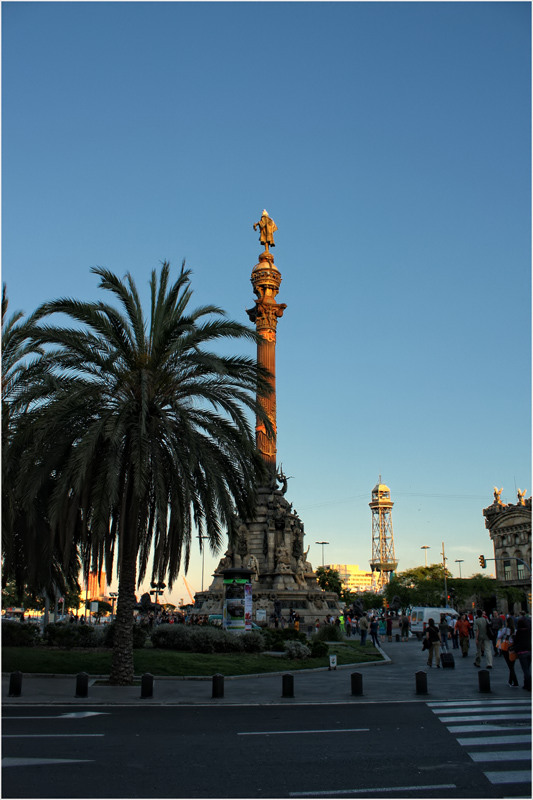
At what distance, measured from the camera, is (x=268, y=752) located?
1005 centimetres

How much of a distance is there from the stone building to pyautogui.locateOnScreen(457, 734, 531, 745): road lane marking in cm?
8572

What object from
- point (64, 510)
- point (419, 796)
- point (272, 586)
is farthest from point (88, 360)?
point (272, 586)

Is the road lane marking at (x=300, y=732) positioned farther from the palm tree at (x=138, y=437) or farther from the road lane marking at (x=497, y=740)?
the palm tree at (x=138, y=437)

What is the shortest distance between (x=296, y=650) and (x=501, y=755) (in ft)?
54.6

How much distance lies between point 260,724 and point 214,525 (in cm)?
729

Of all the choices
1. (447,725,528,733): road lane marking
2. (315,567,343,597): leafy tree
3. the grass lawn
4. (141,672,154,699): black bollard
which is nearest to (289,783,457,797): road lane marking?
(447,725,528,733): road lane marking

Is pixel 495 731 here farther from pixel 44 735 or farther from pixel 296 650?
pixel 296 650

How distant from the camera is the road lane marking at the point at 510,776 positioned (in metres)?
8.38

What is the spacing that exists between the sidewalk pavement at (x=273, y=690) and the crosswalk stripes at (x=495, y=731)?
4.83 ft

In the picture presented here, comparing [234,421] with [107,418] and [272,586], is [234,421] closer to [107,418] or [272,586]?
[107,418]

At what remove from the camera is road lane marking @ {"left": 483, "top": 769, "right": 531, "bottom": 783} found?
8383 millimetres

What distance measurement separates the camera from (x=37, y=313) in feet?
63.1

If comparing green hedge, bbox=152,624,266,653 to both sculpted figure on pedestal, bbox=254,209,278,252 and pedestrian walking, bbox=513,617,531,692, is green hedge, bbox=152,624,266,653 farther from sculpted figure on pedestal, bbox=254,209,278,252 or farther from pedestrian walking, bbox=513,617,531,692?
sculpted figure on pedestal, bbox=254,209,278,252

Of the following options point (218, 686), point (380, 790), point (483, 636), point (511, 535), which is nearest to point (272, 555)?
point (483, 636)
